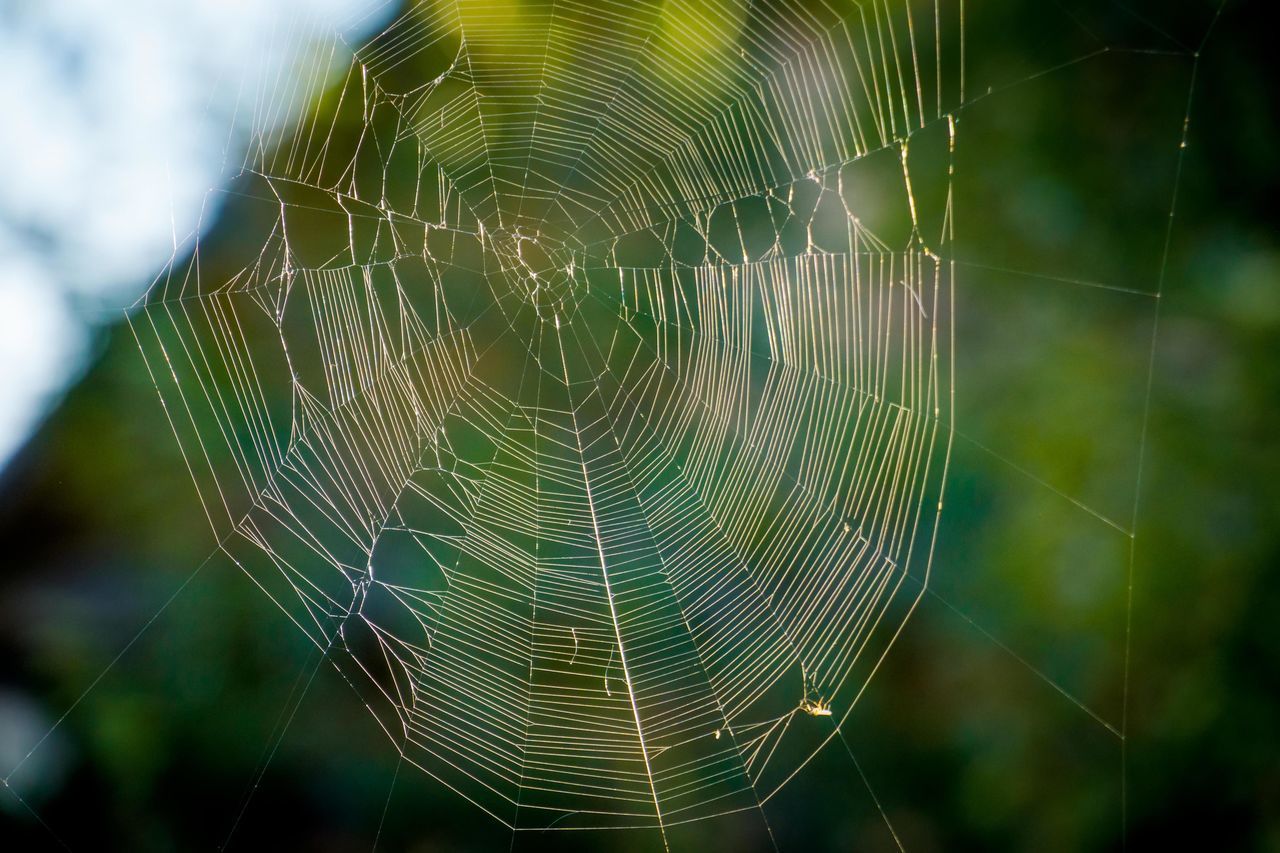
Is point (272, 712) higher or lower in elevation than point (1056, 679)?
lower

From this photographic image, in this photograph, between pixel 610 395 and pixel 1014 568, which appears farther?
pixel 610 395

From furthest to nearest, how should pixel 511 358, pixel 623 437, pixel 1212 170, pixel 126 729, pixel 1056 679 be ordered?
pixel 511 358, pixel 623 437, pixel 126 729, pixel 1056 679, pixel 1212 170

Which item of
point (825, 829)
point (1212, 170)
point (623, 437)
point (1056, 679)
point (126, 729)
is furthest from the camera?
point (623, 437)

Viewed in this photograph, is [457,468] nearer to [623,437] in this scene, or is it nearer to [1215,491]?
[623,437]

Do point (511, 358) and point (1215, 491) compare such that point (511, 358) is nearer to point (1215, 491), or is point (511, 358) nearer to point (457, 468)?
point (457, 468)

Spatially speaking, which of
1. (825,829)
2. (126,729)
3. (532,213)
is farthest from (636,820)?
(532,213)

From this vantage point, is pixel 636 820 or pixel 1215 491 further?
pixel 636 820

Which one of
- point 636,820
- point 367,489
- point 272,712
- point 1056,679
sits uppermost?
point 367,489
